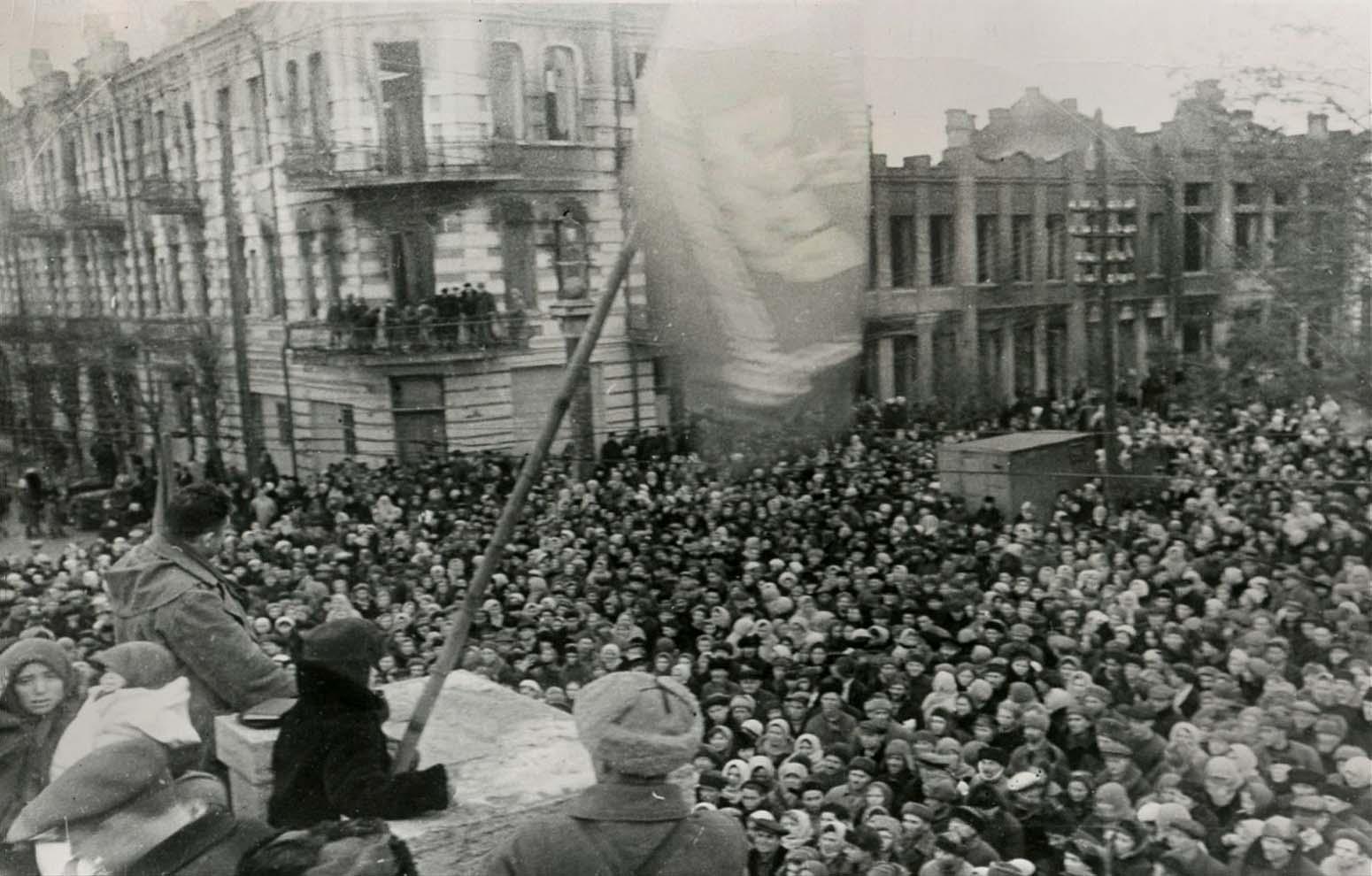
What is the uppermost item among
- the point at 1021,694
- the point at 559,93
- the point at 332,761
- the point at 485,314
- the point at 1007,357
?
the point at 559,93

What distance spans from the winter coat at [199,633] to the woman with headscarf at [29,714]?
0.21m

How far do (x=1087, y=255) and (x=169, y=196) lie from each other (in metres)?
5.67

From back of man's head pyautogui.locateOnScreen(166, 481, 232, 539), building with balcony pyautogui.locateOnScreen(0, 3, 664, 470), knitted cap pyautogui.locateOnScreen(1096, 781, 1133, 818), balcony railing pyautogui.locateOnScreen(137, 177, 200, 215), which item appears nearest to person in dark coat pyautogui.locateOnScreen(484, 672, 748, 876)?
back of man's head pyautogui.locateOnScreen(166, 481, 232, 539)

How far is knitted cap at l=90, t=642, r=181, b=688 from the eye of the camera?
110 inches

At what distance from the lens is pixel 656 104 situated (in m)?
5.85

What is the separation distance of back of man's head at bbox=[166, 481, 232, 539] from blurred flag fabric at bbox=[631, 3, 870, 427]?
9.24 ft

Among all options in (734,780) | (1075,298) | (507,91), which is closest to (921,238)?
(1075,298)

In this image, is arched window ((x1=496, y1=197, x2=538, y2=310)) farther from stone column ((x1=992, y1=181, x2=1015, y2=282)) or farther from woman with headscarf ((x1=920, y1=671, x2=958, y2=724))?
stone column ((x1=992, y1=181, x2=1015, y2=282))

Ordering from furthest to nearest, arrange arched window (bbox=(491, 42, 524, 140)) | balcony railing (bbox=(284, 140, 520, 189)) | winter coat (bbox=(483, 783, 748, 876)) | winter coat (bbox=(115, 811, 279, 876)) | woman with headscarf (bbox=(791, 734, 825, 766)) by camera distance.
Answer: balcony railing (bbox=(284, 140, 520, 189)), arched window (bbox=(491, 42, 524, 140)), woman with headscarf (bbox=(791, 734, 825, 766)), winter coat (bbox=(115, 811, 279, 876)), winter coat (bbox=(483, 783, 748, 876))

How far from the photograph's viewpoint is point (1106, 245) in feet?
27.0

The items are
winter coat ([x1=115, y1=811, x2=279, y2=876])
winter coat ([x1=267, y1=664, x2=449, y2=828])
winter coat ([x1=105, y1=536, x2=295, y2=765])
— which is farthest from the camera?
winter coat ([x1=105, y1=536, x2=295, y2=765])

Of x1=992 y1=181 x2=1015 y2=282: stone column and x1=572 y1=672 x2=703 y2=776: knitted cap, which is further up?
x1=992 y1=181 x2=1015 y2=282: stone column

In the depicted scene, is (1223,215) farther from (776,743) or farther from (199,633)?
(199,633)

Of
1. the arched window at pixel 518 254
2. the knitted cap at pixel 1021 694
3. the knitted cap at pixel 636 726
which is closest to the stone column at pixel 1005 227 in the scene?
the knitted cap at pixel 1021 694
